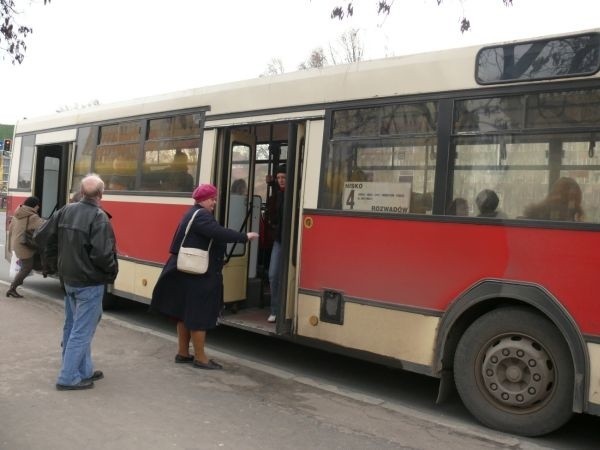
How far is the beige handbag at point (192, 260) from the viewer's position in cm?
553

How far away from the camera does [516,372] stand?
4.34 metres

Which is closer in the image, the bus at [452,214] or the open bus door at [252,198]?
the bus at [452,214]

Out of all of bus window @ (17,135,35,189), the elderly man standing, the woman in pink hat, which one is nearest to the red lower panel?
the woman in pink hat

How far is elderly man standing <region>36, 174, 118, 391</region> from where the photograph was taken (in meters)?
4.82

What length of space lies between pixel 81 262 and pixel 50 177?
22.0 feet

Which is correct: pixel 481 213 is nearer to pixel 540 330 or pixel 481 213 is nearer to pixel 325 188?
pixel 540 330

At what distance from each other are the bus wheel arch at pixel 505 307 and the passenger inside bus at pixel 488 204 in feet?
1.62

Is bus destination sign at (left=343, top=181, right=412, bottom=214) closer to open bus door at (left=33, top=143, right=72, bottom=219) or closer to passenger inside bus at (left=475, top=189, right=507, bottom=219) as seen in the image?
passenger inside bus at (left=475, top=189, right=507, bottom=219)

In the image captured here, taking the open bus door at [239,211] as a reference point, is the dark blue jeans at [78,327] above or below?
below

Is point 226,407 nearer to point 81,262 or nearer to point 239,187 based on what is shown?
point 81,262

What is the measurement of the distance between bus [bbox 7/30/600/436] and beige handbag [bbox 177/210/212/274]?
31.0 inches

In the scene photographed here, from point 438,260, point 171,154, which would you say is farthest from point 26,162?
point 438,260

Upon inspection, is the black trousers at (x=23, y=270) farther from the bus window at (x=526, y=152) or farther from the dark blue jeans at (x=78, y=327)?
the bus window at (x=526, y=152)

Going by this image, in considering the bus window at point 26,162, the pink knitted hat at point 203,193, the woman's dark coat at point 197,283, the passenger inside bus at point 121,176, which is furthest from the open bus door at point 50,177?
the pink knitted hat at point 203,193
